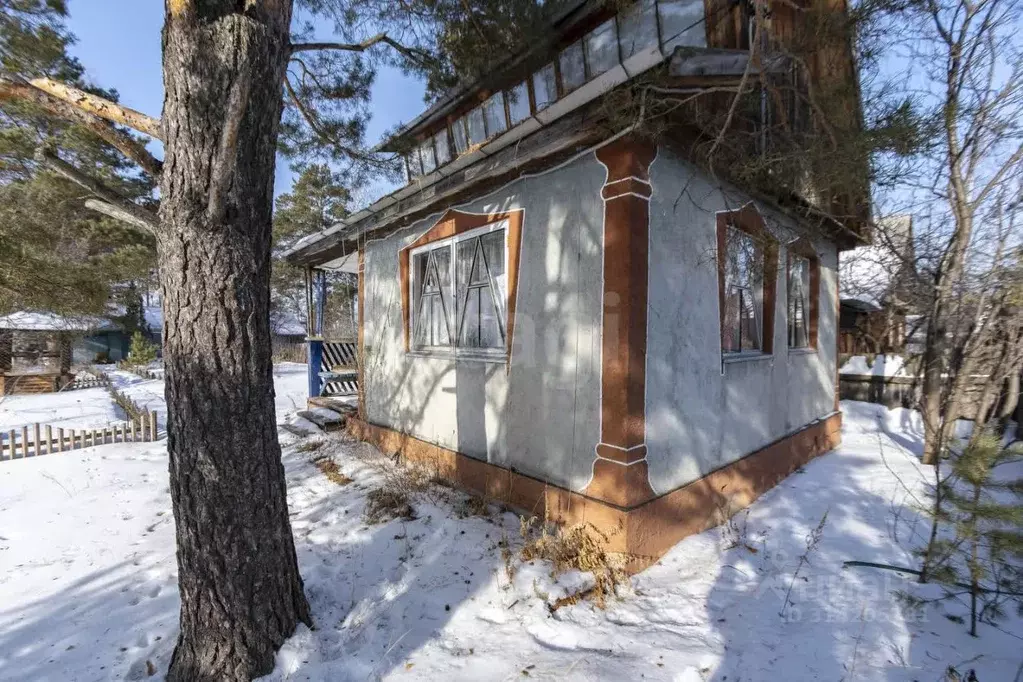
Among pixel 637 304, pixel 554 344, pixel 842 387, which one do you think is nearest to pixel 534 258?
pixel 554 344

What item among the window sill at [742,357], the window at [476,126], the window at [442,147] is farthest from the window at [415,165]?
the window sill at [742,357]

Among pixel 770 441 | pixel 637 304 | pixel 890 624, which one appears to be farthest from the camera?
pixel 770 441

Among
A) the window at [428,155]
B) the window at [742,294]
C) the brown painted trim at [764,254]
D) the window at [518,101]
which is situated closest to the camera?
the brown painted trim at [764,254]

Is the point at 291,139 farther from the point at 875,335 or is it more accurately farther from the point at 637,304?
the point at 875,335

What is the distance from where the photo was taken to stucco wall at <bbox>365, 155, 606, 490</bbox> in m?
3.67

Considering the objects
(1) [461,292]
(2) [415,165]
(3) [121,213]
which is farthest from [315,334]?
(3) [121,213]

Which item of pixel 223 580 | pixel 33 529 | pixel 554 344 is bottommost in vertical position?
pixel 33 529

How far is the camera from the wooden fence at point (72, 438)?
7246 millimetres

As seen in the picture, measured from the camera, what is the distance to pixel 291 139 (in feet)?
16.3

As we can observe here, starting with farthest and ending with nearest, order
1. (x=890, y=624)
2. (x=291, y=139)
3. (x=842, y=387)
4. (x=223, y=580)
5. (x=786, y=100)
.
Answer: (x=842, y=387), (x=291, y=139), (x=786, y=100), (x=890, y=624), (x=223, y=580)

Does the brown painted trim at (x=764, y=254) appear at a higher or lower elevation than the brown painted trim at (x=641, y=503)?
higher

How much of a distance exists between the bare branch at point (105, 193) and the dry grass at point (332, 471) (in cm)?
354

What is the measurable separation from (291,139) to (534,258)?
315cm

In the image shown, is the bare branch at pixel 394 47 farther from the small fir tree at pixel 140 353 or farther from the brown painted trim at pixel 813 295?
the small fir tree at pixel 140 353
